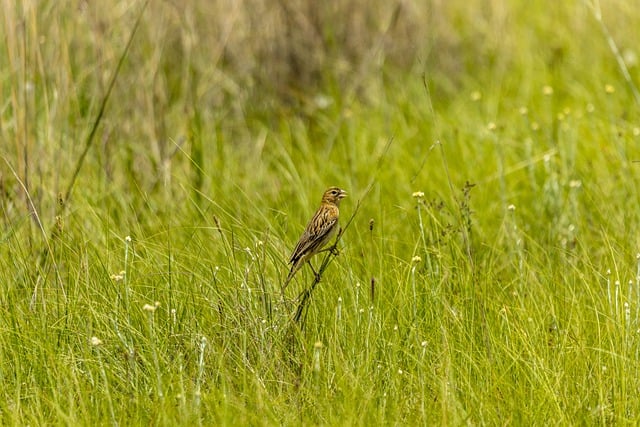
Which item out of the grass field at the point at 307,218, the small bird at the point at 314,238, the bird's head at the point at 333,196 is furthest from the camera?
the bird's head at the point at 333,196

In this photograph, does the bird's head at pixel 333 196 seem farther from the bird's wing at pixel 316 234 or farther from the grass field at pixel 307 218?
the bird's wing at pixel 316 234

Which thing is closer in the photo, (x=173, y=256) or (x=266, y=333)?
(x=266, y=333)

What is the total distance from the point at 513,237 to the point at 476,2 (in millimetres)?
4516

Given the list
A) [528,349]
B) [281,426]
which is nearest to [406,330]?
[528,349]

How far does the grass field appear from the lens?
341 cm

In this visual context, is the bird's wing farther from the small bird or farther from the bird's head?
the bird's head

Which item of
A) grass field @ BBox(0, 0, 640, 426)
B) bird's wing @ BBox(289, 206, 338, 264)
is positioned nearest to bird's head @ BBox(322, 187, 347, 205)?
grass field @ BBox(0, 0, 640, 426)

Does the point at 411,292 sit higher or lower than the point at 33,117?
lower

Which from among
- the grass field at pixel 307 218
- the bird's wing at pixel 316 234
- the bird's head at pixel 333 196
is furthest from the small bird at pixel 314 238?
the bird's head at pixel 333 196

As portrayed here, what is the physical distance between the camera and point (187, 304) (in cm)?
376

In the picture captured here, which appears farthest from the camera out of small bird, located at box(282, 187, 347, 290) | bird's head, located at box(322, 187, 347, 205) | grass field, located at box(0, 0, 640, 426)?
bird's head, located at box(322, 187, 347, 205)

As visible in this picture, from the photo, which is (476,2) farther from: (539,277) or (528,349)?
(528,349)

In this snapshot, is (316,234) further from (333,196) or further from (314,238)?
(333,196)

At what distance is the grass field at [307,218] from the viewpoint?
3.41m
